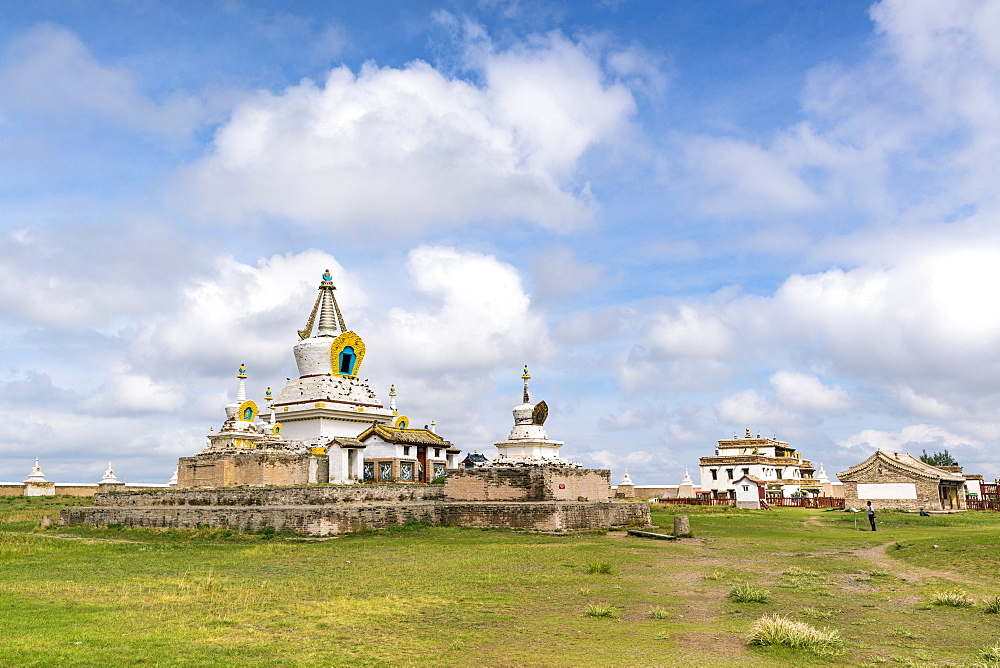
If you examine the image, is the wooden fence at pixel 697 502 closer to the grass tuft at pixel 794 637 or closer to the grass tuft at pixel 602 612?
the grass tuft at pixel 602 612

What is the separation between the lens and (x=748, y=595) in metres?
11.9

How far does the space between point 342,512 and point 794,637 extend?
15.2m

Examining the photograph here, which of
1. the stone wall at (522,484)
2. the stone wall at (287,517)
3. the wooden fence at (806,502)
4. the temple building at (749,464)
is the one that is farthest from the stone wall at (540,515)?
the temple building at (749,464)

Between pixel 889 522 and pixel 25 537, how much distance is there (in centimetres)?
3285

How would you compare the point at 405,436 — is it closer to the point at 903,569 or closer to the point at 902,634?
the point at 903,569

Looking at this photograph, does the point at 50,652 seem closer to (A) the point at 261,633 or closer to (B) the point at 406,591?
(A) the point at 261,633

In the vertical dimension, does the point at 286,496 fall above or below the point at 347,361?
below

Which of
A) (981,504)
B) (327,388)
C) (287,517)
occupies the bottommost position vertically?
(981,504)

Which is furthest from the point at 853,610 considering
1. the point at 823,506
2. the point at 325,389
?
the point at 823,506

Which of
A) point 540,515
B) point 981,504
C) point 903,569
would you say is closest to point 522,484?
point 540,515

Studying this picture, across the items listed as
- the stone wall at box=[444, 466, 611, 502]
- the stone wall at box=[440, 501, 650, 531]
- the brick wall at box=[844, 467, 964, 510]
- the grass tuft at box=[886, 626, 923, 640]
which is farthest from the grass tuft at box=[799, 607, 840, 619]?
the brick wall at box=[844, 467, 964, 510]

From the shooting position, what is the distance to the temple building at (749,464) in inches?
2490

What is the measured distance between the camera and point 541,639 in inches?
370

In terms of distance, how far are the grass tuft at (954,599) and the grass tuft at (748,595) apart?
259cm
